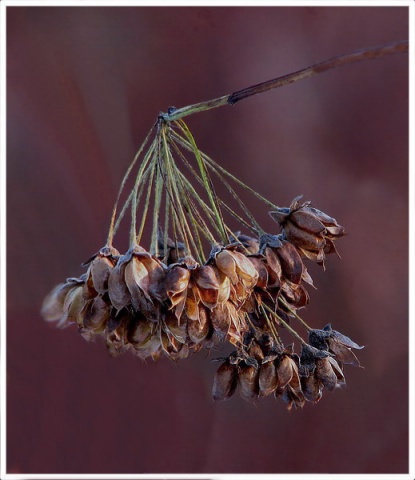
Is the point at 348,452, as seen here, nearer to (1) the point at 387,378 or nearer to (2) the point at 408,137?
(1) the point at 387,378

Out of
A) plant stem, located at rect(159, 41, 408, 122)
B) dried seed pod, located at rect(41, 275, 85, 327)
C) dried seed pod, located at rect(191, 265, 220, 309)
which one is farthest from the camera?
dried seed pod, located at rect(41, 275, 85, 327)

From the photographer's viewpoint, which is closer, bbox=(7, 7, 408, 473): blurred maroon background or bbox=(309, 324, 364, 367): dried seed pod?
bbox=(309, 324, 364, 367): dried seed pod

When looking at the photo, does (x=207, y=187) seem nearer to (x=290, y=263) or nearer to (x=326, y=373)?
(x=290, y=263)

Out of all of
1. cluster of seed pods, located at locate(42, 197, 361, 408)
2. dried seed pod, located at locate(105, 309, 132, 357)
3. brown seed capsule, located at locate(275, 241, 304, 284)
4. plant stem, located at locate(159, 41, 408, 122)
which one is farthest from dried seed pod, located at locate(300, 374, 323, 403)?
plant stem, located at locate(159, 41, 408, 122)

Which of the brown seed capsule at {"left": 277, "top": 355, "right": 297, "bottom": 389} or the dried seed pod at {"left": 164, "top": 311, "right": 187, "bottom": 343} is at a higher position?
the dried seed pod at {"left": 164, "top": 311, "right": 187, "bottom": 343}

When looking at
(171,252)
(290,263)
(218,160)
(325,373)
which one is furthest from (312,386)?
(218,160)

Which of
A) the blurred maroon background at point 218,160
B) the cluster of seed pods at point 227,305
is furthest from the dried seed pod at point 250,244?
the blurred maroon background at point 218,160

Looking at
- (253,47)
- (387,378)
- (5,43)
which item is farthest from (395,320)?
(5,43)

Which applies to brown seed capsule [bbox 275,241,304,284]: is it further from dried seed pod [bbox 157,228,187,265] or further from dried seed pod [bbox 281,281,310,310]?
dried seed pod [bbox 157,228,187,265]
